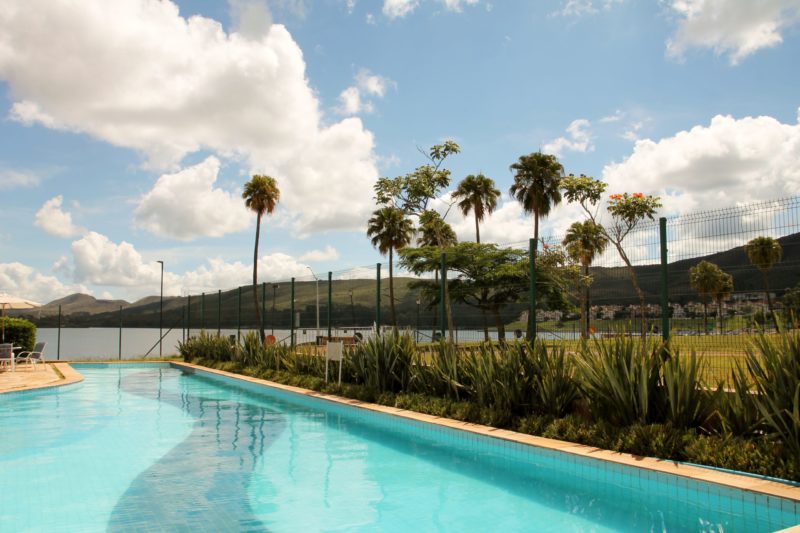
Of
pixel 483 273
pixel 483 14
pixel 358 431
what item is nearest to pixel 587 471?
pixel 358 431

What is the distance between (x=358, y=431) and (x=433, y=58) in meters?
7.48

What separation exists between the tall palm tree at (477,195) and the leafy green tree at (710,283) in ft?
105

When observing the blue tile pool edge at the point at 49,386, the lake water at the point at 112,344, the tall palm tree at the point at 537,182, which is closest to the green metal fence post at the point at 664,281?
the blue tile pool edge at the point at 49,386

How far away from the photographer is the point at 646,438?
621cm

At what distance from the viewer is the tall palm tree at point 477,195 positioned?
130ft

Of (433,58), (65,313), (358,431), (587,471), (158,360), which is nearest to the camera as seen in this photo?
(587,471)

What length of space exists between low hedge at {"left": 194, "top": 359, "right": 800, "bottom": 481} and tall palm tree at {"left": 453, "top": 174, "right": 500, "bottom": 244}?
30.9 m

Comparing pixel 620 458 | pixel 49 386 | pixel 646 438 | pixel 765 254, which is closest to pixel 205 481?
pixel 620 458

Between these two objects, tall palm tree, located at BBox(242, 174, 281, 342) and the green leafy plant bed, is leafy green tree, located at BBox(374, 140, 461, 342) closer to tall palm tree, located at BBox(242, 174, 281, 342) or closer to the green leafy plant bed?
the green leafy plant bed

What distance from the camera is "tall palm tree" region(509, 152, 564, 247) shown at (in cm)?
3566

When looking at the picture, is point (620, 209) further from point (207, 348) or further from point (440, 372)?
point (207, 348)

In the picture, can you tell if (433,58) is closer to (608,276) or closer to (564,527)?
(608,276)

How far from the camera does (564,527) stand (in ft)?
16.6

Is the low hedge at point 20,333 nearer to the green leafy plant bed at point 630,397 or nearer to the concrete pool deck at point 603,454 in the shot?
the concrete pool deck at point 603,454
